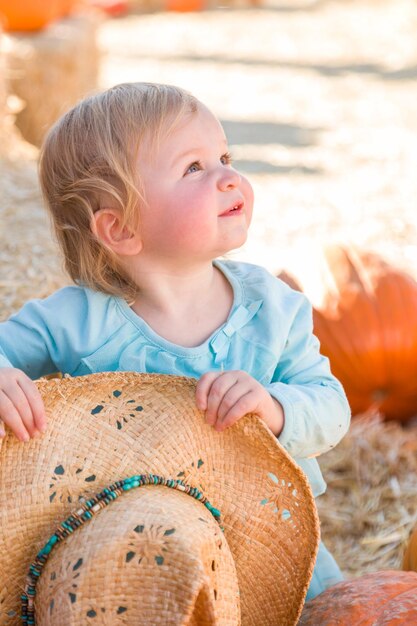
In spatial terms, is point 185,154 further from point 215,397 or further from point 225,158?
point 215,397

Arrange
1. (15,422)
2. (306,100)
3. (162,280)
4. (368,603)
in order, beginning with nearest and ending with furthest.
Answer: (15,422)
(368,603)
(162,280)
(306,100)

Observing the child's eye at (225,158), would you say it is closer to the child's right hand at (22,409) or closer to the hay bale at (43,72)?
the child's right hand at (22,409)

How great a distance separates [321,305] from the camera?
331 cm

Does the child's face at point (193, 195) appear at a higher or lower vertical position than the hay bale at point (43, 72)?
higher

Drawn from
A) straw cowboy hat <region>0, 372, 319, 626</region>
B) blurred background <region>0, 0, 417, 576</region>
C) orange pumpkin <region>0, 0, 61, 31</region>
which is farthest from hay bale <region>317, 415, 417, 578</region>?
orange pumpkin <region>0, 0, 61, 31</region>

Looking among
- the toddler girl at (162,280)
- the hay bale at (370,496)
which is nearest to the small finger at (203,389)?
the toddler girl at (162,280)

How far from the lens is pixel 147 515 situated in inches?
62.1

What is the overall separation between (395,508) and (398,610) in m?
1.25

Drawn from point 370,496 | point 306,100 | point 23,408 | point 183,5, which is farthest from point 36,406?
point 183,5

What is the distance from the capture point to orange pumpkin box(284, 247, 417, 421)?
3293 mm

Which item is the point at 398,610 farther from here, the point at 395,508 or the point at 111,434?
the point at 395,508

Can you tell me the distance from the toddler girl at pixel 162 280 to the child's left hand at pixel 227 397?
0.15 ft

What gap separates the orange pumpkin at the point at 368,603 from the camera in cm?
185

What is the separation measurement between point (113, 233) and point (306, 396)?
0.57m
